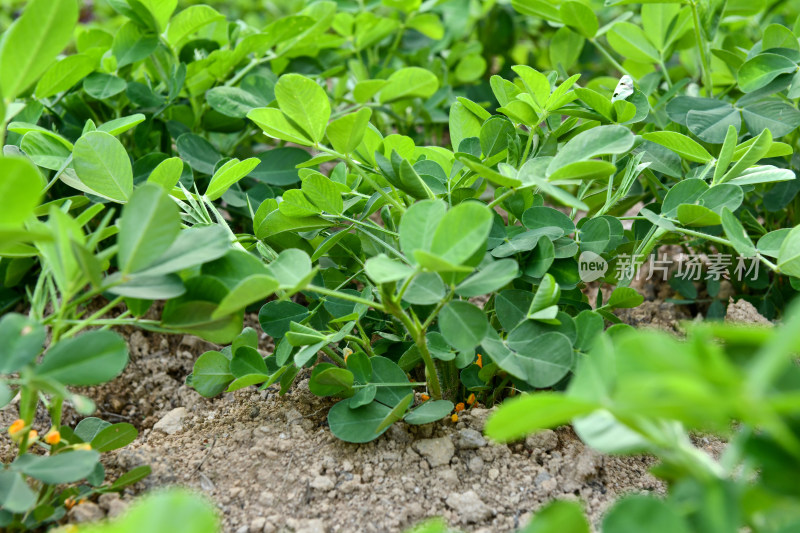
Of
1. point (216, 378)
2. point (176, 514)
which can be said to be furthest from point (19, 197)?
point (216, 378)

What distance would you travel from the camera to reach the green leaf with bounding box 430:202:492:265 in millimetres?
694

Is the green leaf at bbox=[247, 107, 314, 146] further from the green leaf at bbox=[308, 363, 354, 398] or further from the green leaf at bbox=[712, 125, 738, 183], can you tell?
the green leaf at bbox=[712, 125, 738, 183]

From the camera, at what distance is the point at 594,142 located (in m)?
0.83

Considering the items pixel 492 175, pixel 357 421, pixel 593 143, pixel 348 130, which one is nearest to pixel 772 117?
pixel 593 143

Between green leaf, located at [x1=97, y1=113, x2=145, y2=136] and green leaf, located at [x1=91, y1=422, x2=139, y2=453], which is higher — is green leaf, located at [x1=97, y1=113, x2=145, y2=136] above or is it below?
above

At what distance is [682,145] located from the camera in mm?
1000

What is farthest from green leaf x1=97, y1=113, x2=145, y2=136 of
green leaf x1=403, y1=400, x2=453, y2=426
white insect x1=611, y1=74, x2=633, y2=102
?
white insect x1=611, y1=74, x2=633, y2=102

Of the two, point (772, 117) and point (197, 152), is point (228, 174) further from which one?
point (772, 117)

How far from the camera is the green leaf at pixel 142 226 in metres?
0.68

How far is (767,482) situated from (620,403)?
0.13m

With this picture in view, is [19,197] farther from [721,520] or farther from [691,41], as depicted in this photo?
[691,41]

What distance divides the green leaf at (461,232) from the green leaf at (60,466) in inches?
15.8

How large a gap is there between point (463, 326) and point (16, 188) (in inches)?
17.6

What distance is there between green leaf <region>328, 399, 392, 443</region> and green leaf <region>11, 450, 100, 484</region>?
289 mm
